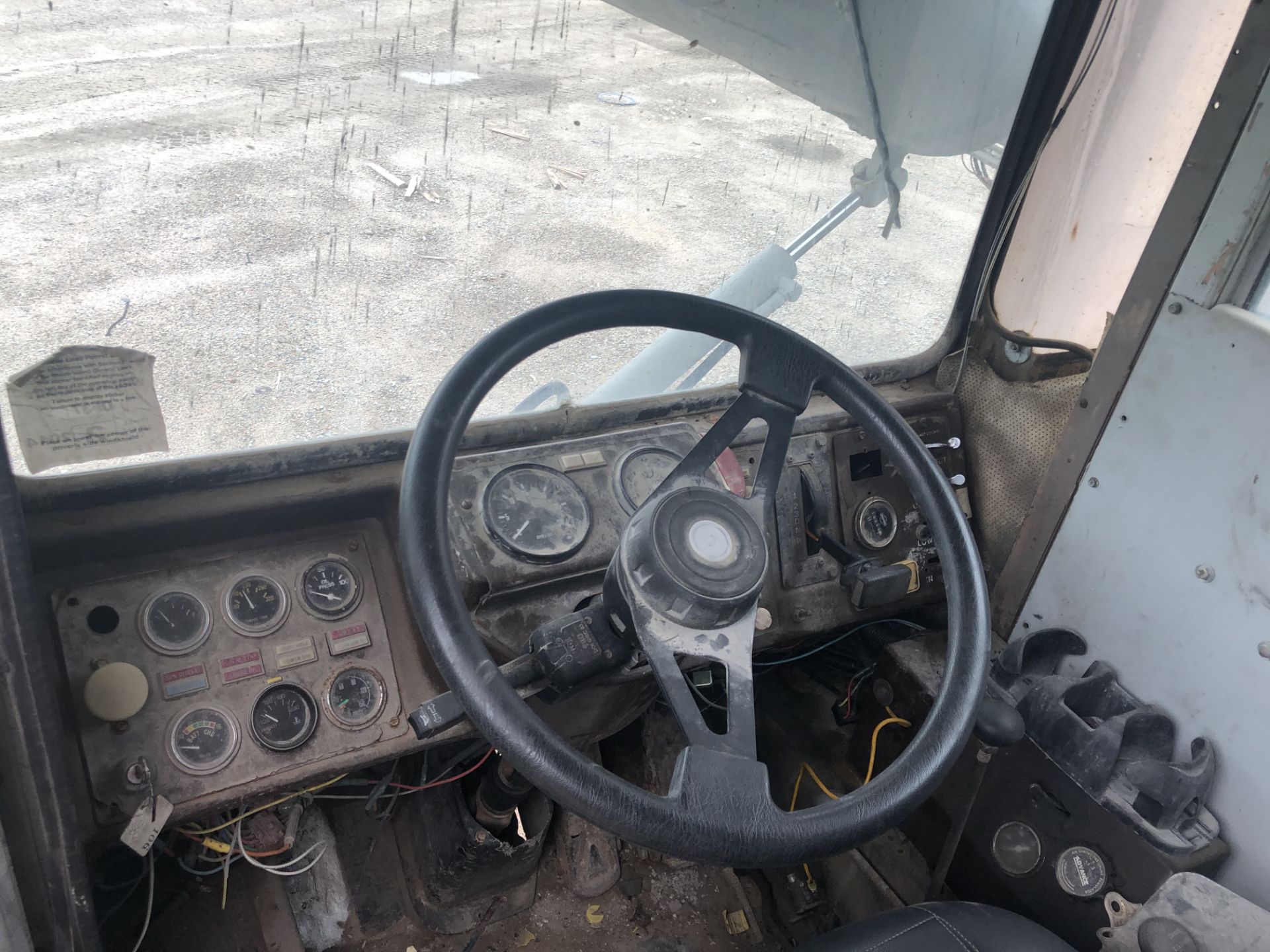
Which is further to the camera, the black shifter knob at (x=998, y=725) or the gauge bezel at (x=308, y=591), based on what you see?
the black shifter knob at (x=998, y=725)

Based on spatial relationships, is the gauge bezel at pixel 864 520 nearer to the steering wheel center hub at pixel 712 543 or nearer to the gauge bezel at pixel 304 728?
the steering wheel center hub at pixel 712 543

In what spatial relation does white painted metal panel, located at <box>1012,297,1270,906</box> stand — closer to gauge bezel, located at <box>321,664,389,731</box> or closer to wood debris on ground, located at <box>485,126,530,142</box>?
wood debris on ground, located at <box>485,126,530,142</box>

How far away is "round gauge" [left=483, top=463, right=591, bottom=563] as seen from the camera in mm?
1598

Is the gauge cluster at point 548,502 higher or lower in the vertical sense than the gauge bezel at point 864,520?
higher

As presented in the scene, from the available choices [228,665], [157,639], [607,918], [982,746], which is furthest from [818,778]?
[157,639]

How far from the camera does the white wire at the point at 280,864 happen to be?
162 cm

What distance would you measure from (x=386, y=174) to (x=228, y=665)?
789 millimetres

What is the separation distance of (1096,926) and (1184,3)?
167 cm

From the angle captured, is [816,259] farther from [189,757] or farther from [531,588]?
[189,757]

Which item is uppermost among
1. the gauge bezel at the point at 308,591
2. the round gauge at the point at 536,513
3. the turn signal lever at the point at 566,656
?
the turn signal lever at the point at 566,656

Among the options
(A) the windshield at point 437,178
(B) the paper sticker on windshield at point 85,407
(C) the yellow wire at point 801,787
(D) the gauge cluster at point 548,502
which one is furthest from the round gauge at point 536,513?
(C) the yellow wire at point 801,787

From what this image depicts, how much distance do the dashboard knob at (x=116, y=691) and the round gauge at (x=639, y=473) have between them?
A: 0.81 m

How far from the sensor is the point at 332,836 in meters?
1.95

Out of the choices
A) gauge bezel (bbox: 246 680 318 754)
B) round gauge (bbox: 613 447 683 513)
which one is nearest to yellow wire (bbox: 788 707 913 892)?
round gauge (bbox: 613 447 683 513)
